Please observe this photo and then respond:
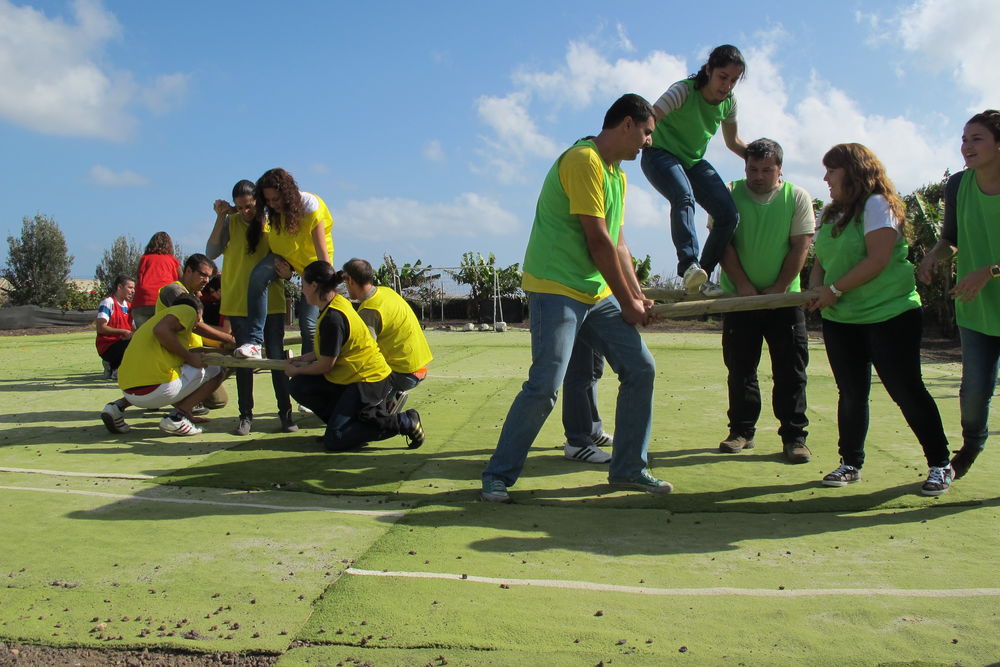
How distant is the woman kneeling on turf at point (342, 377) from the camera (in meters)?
5.07

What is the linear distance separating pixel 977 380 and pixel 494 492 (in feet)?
7.91

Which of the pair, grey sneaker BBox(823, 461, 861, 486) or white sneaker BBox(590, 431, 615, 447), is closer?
grey sneaker BBox(823, 461, 861, 486)

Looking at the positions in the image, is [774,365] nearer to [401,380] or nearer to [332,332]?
[401,380]

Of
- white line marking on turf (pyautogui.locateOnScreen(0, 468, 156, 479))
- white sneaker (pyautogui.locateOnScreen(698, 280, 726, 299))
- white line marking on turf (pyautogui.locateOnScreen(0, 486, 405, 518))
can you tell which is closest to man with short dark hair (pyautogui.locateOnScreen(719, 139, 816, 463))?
white sneaker (pyautogui.locateOnScreen(698, 280, 726, 299))

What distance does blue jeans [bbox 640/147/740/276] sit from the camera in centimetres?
471

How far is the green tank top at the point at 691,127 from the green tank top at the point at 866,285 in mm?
1035

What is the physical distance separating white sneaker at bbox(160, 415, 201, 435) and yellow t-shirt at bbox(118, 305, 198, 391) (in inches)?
11.4

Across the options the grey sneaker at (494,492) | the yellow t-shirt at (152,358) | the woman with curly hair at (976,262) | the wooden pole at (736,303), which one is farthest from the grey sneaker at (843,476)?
the yellow t-shirt at (152,358)

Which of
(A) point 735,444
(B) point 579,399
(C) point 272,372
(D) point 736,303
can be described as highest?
(D) point 736,303

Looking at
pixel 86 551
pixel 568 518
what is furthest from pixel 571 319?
pixel 86 551

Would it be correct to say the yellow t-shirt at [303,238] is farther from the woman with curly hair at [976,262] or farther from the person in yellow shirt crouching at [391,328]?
the woman with curly hair at [976,262]

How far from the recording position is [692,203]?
4727 millimetres

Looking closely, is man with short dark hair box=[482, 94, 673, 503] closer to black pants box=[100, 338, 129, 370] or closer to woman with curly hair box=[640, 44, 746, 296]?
woman with curly hair box=[640, 44, 746, 296]

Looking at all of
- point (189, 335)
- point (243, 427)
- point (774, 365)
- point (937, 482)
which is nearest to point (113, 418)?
point (189, 335)
